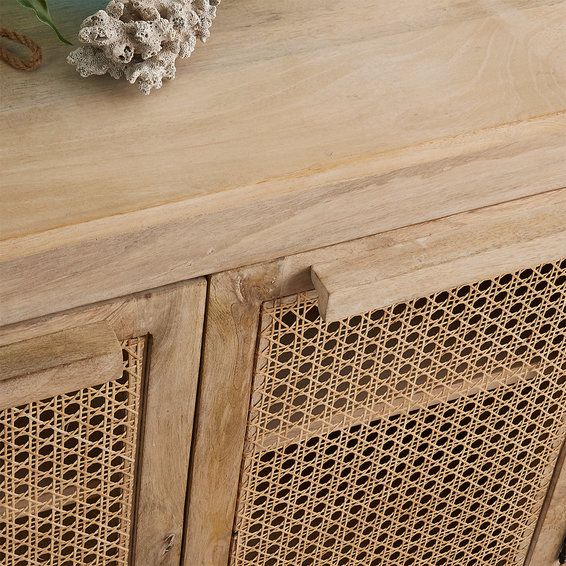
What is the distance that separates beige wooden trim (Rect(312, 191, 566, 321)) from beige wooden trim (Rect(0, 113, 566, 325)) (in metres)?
0.02

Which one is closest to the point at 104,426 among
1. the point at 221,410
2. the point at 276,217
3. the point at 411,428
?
the point at 221,410

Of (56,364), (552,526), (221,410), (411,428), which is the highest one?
(56,364)

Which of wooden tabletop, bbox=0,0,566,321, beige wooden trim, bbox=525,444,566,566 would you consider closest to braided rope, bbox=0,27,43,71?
wooden tabletop, bbox=0,0,566,321

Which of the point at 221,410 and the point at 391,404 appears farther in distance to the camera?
the point at 391,404

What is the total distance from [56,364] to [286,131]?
0.85 ft

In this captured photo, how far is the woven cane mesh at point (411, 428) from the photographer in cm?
103

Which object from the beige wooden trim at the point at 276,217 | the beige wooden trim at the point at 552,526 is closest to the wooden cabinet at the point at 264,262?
the beige wooden trim at the point at 276,217

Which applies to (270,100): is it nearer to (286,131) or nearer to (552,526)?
(286,131)

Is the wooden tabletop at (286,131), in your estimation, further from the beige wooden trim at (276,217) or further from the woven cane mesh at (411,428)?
the woven cane mesh at (411,428)

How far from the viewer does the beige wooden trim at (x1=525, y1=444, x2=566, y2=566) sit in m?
1.29

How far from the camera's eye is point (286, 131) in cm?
91

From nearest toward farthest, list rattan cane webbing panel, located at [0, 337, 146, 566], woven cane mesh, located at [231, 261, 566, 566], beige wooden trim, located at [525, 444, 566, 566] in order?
rattan cane webbing panel, located at [0, 337, 146, 566]
woven cane mesh, located at [231, 261, 566, 566]
beige wooden trim, located at [525, 444, 566, 566]

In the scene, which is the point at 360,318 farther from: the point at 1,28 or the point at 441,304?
the point at 1,28

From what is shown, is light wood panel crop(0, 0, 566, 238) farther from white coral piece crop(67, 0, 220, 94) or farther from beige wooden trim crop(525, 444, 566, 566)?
beige wooden trim crop(525, 444, 566, 566)
